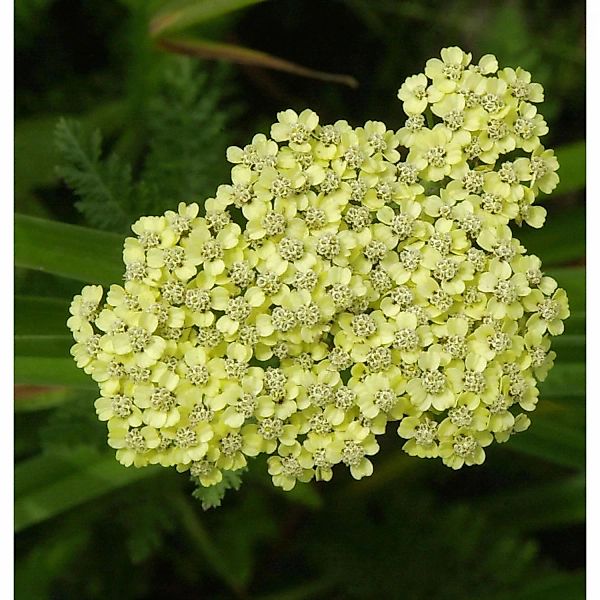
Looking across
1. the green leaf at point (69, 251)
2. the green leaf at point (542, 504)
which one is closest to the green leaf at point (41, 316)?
the green leaf at point (69, 251)

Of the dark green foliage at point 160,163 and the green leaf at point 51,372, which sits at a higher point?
the dark green foliage at point 160,163

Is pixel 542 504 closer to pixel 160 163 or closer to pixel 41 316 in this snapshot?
pixel 160 163

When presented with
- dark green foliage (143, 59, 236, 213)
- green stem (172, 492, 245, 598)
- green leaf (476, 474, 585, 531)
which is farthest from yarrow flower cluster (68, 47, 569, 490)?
green leaf (476, 474, 585, 531)

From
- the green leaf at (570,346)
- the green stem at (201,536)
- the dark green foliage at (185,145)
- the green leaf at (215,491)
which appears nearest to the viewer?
the green leaf at (215,491)

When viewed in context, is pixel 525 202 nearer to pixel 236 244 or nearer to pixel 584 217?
pixel 236 244

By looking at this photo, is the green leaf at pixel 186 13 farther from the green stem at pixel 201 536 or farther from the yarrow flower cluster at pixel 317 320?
the green stem at pixel 201 536

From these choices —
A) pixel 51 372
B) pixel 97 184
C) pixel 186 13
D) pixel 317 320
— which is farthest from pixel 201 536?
pixel 186 13

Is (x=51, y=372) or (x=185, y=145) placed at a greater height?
(x=185, y=145)
